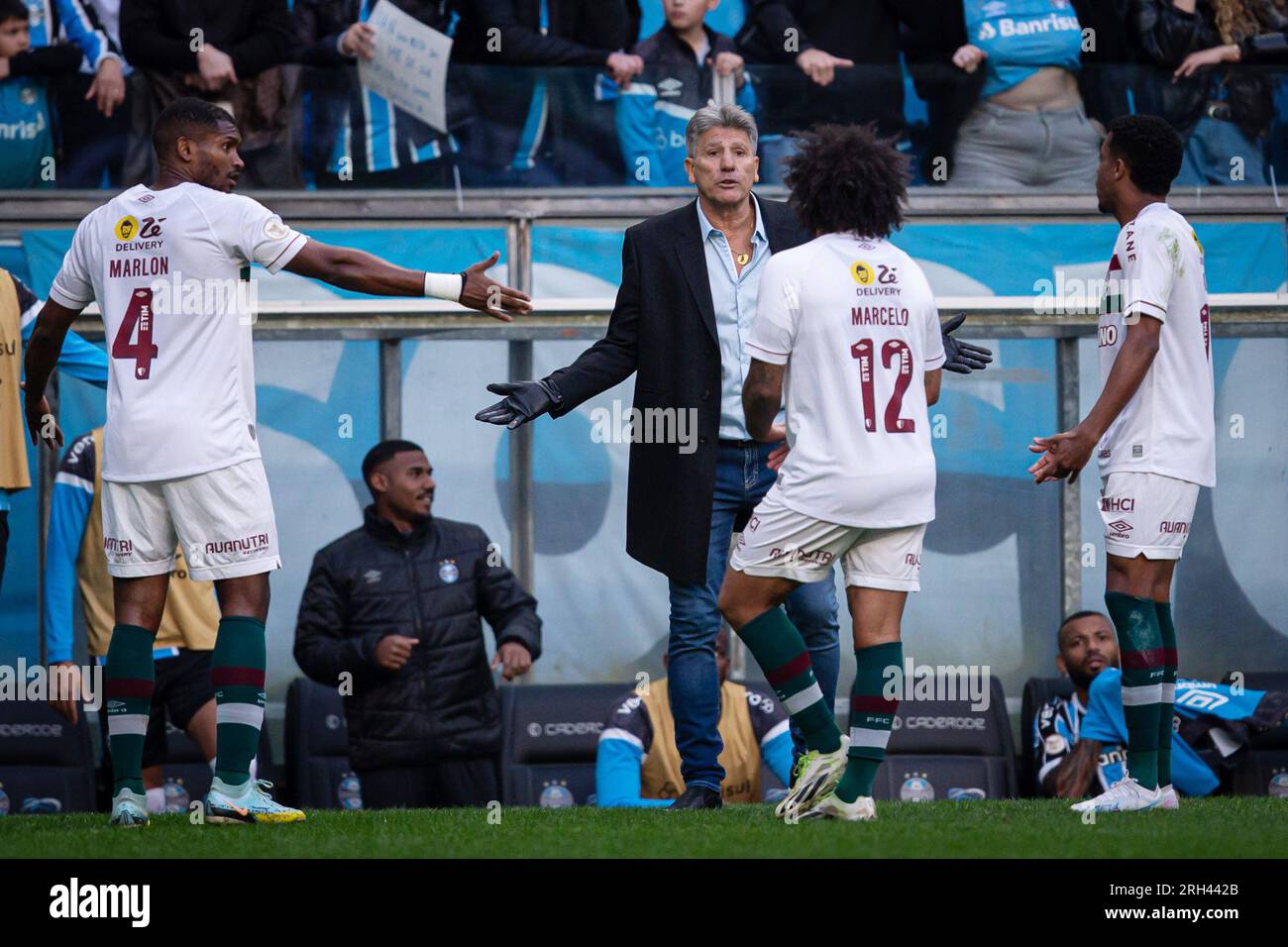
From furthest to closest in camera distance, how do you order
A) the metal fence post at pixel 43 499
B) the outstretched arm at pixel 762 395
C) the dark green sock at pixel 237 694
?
the metal fence post at pixel 43 499
the dark green sock at pixel 237 694
the outstretched arm at pixel 762 395

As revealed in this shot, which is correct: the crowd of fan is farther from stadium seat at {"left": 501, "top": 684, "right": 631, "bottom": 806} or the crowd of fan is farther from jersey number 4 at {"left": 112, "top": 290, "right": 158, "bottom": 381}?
jersey number 4 at {"left": 112, "top": 290, "right": 158, "bottom": 381}

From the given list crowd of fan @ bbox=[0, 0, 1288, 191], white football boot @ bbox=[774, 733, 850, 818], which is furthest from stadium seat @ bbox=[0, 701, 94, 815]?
white football boot @ bbox=[774, 733, 850, 818]

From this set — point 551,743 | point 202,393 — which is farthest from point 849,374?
point 551,743

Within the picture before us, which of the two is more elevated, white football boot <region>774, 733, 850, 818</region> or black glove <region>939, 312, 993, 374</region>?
black glove <region>939, 312, 993, 374</region>

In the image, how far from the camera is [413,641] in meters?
7.64

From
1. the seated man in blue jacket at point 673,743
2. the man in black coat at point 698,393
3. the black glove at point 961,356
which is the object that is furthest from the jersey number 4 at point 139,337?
the seated man in blue jacket at point 673,743

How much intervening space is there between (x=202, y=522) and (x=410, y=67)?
528 cm

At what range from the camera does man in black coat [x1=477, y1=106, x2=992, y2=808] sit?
5844mm

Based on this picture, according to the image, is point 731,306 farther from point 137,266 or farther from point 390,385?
point 390,385

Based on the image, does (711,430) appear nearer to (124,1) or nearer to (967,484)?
(967,484)

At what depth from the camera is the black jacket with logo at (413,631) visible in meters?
7.76

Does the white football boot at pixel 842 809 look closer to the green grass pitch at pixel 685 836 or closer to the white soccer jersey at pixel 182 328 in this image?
the green grass pitch at pixel 685 836
